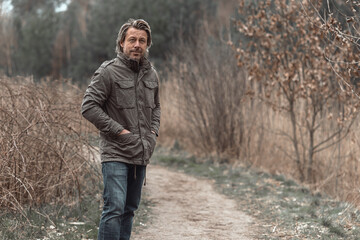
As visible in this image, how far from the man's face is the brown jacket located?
55mm

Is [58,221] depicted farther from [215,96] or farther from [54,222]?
[215,96]

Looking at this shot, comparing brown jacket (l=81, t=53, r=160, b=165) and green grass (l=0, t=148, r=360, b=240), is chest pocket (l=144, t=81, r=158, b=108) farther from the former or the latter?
green grass (l=0, t=148, r=360, b=240)

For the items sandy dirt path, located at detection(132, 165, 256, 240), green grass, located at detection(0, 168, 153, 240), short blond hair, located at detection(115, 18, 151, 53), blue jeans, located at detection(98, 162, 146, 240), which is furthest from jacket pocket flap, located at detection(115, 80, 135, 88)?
sandy dirt path, located at detection(132, 165, 256, 240)

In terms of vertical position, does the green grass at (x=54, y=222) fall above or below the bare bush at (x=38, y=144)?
below

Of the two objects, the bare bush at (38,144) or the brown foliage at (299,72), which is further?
the brown foliage at (299,72)

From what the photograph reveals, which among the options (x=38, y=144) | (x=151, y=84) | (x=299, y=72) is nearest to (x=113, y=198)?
(x=151, y=84)

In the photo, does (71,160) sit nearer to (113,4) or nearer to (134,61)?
(134,61)

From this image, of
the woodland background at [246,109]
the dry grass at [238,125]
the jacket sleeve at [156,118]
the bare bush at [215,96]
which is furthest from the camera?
the bare bush at [215,96]

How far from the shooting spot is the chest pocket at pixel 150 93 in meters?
3.57

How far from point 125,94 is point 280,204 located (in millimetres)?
3550

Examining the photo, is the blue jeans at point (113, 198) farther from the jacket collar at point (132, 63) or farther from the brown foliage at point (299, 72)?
the brown foliage at point (299, 72)

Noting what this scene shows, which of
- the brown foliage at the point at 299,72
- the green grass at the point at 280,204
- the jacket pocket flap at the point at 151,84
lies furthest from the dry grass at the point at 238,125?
the jacket pocket flap at the point at 151,84

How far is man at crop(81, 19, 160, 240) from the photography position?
335 centimetres

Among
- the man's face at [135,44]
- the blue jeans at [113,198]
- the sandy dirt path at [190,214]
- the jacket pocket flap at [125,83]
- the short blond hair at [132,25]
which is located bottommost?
the sandy dirt path at [190,214]
